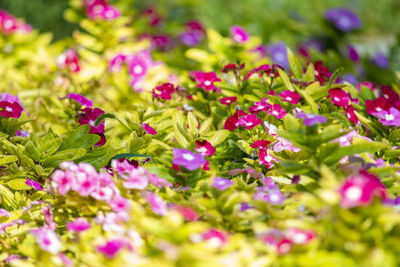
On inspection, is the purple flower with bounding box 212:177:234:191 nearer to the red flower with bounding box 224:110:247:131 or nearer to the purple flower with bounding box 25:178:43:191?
the red flower with bounding box 224:110:247:131

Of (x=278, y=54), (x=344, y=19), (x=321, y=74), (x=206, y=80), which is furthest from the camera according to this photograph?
(x=278, y=54)

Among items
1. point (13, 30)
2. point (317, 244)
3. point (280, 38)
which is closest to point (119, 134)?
point (317, 244)

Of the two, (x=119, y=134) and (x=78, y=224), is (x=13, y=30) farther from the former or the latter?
(x=78, y=224)

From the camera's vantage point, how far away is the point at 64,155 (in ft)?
5.40

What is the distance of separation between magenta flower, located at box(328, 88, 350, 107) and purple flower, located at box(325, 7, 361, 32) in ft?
9.80

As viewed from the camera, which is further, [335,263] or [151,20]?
[151,20]

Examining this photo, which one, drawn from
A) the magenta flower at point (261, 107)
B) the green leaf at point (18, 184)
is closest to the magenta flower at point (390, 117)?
the magenta flower at point (261, 107)

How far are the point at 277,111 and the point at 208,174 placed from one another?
1.41ft

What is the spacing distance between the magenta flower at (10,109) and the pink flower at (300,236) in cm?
123

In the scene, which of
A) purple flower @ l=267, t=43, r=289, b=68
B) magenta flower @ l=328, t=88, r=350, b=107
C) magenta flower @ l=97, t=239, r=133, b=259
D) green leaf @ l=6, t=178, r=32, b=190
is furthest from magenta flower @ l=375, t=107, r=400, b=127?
purple flower @ l=267, t=43, r=289, b=68

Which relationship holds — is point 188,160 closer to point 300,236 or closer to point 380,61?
point 300,236

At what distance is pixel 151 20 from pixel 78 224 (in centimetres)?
337

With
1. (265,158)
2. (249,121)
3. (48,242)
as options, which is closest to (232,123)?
(249,121)

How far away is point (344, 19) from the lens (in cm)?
461
